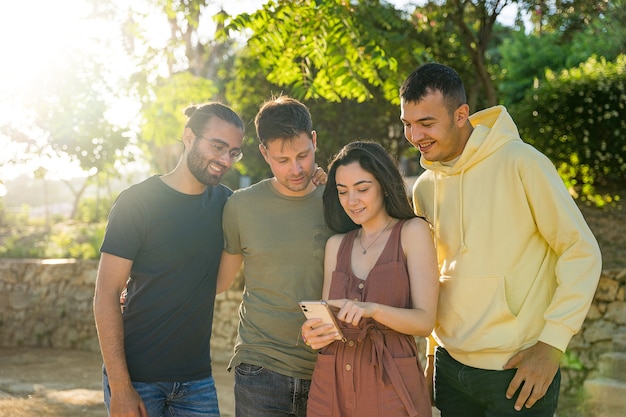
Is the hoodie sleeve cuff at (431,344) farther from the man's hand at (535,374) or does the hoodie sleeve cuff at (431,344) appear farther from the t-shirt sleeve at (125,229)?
the t-shirt sleeve at (125,229)

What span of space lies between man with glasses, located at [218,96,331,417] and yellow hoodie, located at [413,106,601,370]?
67 cm

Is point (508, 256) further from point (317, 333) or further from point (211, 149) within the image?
point (211, 149)

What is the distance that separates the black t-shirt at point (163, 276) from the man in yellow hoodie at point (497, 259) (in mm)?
1223

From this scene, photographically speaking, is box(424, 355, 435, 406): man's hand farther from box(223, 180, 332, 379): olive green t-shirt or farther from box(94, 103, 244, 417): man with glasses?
box(94, 103, 244, 417): man with glasses

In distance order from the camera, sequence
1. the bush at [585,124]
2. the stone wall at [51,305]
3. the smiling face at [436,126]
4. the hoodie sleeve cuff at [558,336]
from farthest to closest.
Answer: the stone wall at [51,305] → the bush at [585,124] → the smiling face at [436,126] → the hoodie sleeve cuff at [558,336]

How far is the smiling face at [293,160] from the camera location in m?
3.63

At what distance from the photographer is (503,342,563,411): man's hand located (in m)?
3.02

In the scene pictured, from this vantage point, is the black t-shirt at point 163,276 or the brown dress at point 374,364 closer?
the brown dress at point 374,364

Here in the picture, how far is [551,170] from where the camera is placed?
10.3 ft

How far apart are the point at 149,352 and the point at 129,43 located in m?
12.4

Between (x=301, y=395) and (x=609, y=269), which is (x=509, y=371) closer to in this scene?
(x=301, y=395)

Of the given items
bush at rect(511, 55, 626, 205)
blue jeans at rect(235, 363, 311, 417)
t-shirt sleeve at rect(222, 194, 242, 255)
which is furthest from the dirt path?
bush at rect(511, 55, 626, 205)

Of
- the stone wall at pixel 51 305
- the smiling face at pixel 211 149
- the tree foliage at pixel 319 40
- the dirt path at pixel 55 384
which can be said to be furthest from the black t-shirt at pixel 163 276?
the stone wall at pixel 51 305

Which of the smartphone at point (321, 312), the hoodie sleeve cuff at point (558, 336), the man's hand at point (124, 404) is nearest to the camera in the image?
the smartphone at point (321, 312)
